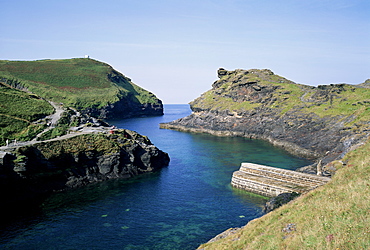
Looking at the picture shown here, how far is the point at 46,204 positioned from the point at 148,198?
17567 millimetres

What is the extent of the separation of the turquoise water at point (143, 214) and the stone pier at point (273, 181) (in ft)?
7.62

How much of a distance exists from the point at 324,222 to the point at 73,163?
5255 cm

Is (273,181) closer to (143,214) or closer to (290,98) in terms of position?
(143,214)

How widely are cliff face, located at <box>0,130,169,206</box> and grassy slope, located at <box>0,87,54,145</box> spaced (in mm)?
9656

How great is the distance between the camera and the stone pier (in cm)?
5166

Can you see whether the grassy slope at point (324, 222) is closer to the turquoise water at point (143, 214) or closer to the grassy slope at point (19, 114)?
the turquoise water at point (143, 214)

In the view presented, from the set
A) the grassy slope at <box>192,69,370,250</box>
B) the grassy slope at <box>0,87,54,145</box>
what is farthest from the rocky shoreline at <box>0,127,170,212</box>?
the grassy slope at <box>192,69,370,250</box>

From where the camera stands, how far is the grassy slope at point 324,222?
18.3 meters

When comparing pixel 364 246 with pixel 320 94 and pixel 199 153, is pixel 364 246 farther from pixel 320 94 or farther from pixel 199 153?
pixel 320 94

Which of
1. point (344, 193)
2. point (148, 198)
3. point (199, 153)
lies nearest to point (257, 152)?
point (199, 153)

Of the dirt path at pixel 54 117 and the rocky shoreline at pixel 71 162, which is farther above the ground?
the dirt path at pixel 54 117

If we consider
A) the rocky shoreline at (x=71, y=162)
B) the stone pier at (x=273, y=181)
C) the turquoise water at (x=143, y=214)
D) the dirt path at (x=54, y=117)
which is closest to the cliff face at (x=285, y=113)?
the stone pier at (x=273, y=181)

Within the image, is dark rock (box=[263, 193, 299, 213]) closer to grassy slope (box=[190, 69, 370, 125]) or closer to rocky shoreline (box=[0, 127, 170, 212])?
rocky shoreline (box=[0, 127, 170, 212])

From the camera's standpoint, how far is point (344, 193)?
80.9 ft
